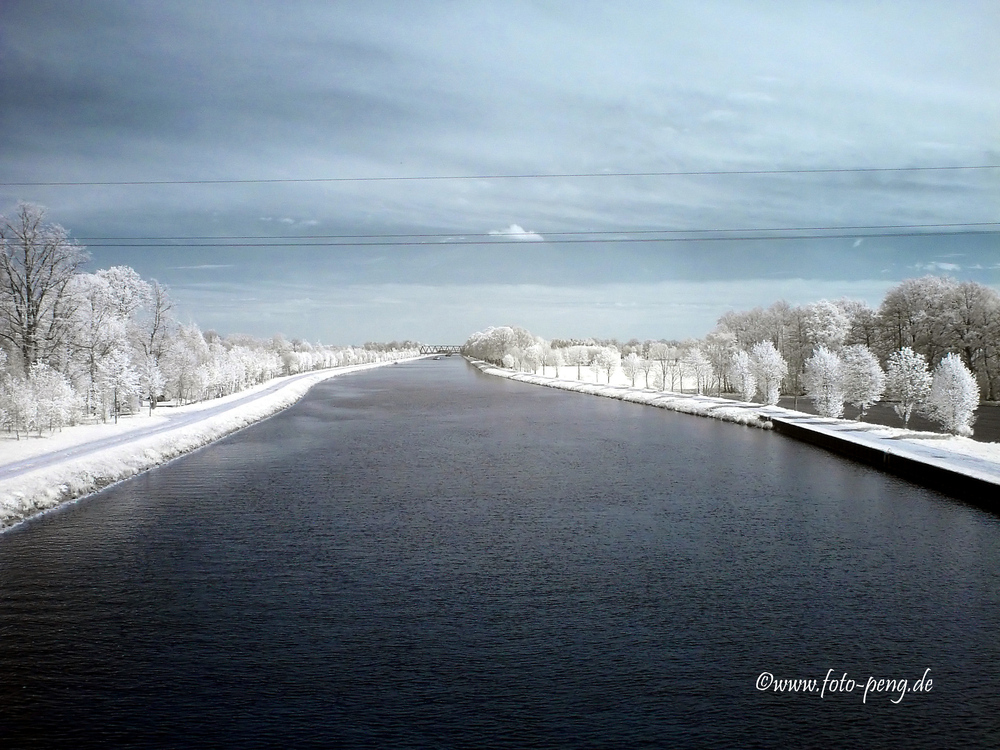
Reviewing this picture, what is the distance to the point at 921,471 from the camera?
28.7m

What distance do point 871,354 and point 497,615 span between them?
5850 cm

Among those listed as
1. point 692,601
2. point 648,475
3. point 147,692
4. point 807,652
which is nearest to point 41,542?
point 147,692

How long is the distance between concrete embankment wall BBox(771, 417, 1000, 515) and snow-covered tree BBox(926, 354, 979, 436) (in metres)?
9.12

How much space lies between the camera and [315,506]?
23156mm

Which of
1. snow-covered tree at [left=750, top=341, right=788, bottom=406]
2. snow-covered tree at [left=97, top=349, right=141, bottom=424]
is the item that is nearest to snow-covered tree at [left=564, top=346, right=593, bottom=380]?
snow-covered tree at [left=750, top=341, right=788, bottom=406]

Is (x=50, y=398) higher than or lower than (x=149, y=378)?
lower

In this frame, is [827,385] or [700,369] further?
[700,369]

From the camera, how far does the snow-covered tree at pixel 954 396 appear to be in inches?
1714

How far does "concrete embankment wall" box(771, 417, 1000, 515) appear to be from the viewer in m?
24.0

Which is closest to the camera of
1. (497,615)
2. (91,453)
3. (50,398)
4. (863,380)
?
(497,615)

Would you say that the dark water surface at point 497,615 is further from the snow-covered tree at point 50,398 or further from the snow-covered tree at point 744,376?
the snow-covered tree at point 744,376

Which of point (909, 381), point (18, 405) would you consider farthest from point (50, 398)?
point (909, 381)

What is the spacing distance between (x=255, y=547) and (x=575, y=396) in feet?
221

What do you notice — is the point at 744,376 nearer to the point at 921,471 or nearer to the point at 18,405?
the point at 921,471
